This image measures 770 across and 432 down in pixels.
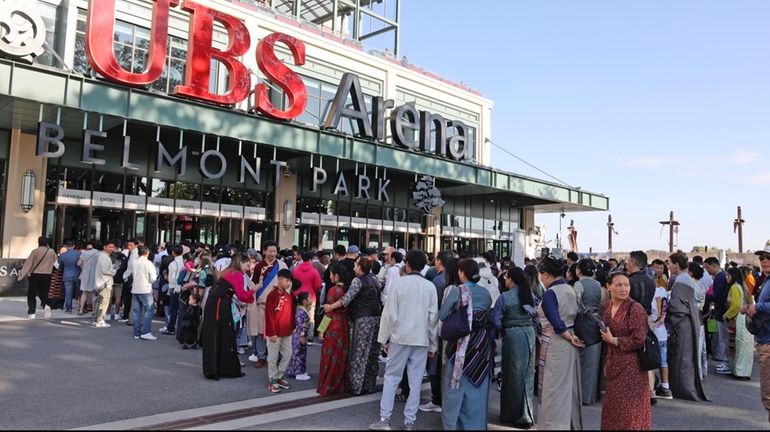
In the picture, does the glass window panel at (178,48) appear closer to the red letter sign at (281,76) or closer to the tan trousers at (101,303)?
the red letter sign at (281,76)

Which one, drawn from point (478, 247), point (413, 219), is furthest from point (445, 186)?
point (478, 247)

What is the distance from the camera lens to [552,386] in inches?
216

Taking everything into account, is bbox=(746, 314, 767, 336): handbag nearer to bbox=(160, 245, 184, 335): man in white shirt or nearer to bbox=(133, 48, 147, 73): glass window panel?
bbox=(160, 245, 184, 335): man in white shirt

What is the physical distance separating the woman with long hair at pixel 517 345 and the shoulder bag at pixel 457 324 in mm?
689

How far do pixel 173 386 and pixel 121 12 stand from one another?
1715cm

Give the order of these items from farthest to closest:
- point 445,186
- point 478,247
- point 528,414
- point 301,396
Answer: point 478,247 < point 445,186 < point 301,396 < point 528,414

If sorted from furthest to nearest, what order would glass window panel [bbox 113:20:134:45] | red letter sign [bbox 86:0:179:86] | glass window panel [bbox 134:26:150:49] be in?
glass window panel [bbox 134:26:150:49], glass window panel [bbox 113:20:134:45], red letter sign [bbox 86:0:179:86]

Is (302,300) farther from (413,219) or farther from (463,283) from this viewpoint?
(413,219)

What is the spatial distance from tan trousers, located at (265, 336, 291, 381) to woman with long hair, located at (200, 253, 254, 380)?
770mm

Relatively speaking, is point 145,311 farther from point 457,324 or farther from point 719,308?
point 719,308

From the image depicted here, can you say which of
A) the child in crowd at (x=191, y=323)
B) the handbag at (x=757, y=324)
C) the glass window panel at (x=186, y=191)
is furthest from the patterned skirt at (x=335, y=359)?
the glass window panel at (x=186, y=191)

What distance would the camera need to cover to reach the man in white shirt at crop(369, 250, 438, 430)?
5.82 m

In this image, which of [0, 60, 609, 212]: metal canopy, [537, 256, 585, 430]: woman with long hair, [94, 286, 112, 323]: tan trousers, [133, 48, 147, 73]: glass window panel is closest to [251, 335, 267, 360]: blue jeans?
[94, 286, 112, 323]: tan trousers

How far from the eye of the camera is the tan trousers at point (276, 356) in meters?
7.32
